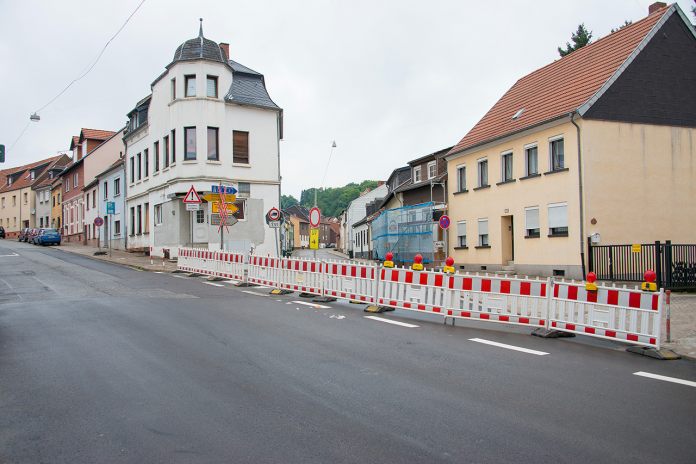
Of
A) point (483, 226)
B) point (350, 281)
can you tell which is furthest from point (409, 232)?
point (350, 281)

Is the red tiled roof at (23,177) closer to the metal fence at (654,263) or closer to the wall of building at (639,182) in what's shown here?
the wall of building at (639,182)

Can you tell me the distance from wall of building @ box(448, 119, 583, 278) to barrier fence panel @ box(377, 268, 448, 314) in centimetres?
1081

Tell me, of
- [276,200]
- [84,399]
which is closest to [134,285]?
[84,399]

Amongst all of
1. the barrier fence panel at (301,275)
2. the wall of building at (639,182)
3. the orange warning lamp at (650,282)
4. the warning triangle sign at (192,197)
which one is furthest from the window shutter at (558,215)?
the warning triangle sign at (192,197)

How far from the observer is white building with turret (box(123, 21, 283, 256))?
27.4m

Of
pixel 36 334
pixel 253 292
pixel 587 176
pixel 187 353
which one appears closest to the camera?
pixel 187 353

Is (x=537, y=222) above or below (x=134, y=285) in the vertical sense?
above

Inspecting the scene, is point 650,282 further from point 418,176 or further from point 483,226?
point 418,176

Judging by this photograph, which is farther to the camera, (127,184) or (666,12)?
(127,184)

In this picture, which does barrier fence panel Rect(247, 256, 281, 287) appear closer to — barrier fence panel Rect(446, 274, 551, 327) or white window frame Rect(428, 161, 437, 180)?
barrier fence panel Rect(446, 274, 551, 327)

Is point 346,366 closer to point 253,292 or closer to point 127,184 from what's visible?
point 253,292

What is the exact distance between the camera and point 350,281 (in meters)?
12.2

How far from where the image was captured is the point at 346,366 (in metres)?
6.07

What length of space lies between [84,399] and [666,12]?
23.5 metres
